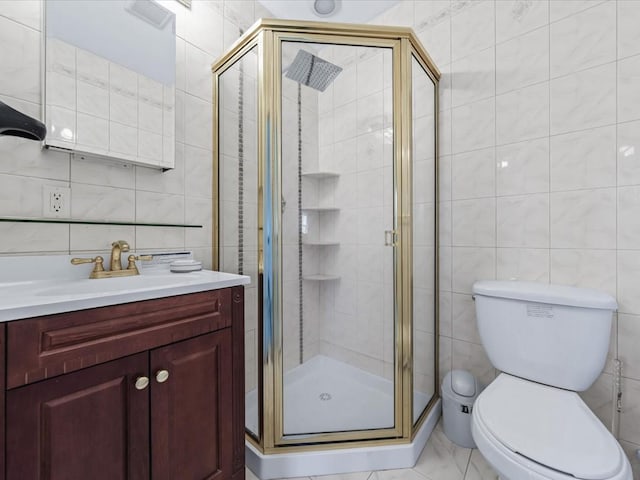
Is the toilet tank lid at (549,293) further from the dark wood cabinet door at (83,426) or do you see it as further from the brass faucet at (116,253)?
the brass faucet at (116,253)

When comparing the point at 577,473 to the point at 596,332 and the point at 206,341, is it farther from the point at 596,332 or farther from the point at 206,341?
the point at 206,341

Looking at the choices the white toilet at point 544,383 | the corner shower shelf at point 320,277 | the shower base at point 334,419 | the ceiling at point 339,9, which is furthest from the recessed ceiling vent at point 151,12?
A: the white toilet at point 544,383

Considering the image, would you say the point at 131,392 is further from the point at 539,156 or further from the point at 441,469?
the point at 539,156

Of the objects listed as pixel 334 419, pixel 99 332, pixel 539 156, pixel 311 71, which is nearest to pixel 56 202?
pixel 99 332

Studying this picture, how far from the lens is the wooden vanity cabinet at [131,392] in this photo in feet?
2.23

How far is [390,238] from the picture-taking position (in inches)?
57.9

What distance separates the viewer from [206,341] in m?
1.03

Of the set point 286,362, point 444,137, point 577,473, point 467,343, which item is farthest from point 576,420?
point 444,137

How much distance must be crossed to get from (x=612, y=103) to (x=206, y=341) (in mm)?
1888

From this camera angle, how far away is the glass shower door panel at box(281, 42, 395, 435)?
1.44m

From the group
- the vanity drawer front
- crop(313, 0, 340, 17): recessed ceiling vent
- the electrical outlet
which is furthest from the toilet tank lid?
crop(313, 0, 340, 17): recessed ceiling vent

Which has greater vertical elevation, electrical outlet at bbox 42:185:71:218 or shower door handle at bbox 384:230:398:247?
electrical outlet at bbox 42:185:71:218

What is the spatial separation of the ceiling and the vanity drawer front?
1850 millimetres

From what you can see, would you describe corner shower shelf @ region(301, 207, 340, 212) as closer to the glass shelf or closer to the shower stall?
the shower stall
